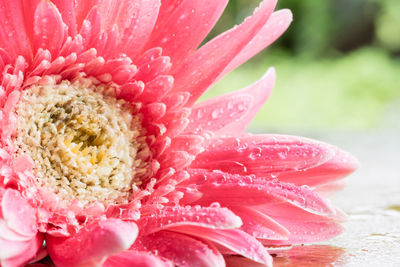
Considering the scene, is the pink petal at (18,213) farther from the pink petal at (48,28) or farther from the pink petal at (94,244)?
the pink petal at (48,28)

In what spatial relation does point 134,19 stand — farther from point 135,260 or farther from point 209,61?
point 135,260

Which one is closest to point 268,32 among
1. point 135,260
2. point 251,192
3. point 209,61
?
point 209,61

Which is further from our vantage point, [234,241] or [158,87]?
[158,87]

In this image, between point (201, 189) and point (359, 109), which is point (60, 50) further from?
point (359, 109)

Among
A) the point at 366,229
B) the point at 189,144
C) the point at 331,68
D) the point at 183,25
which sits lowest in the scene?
the point at 331,68

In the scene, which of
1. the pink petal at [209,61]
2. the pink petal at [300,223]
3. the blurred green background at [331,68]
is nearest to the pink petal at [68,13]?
the pink petal at [209,61]

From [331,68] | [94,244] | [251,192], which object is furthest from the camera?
[331,68]

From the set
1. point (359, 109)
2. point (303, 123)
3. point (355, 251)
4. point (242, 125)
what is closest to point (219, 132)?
point (242, 125)

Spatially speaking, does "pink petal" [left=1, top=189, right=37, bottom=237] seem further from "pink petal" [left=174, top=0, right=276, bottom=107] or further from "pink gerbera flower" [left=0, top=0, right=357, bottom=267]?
"pink petal" [left=174, top=0, right=276, bottom=107]
